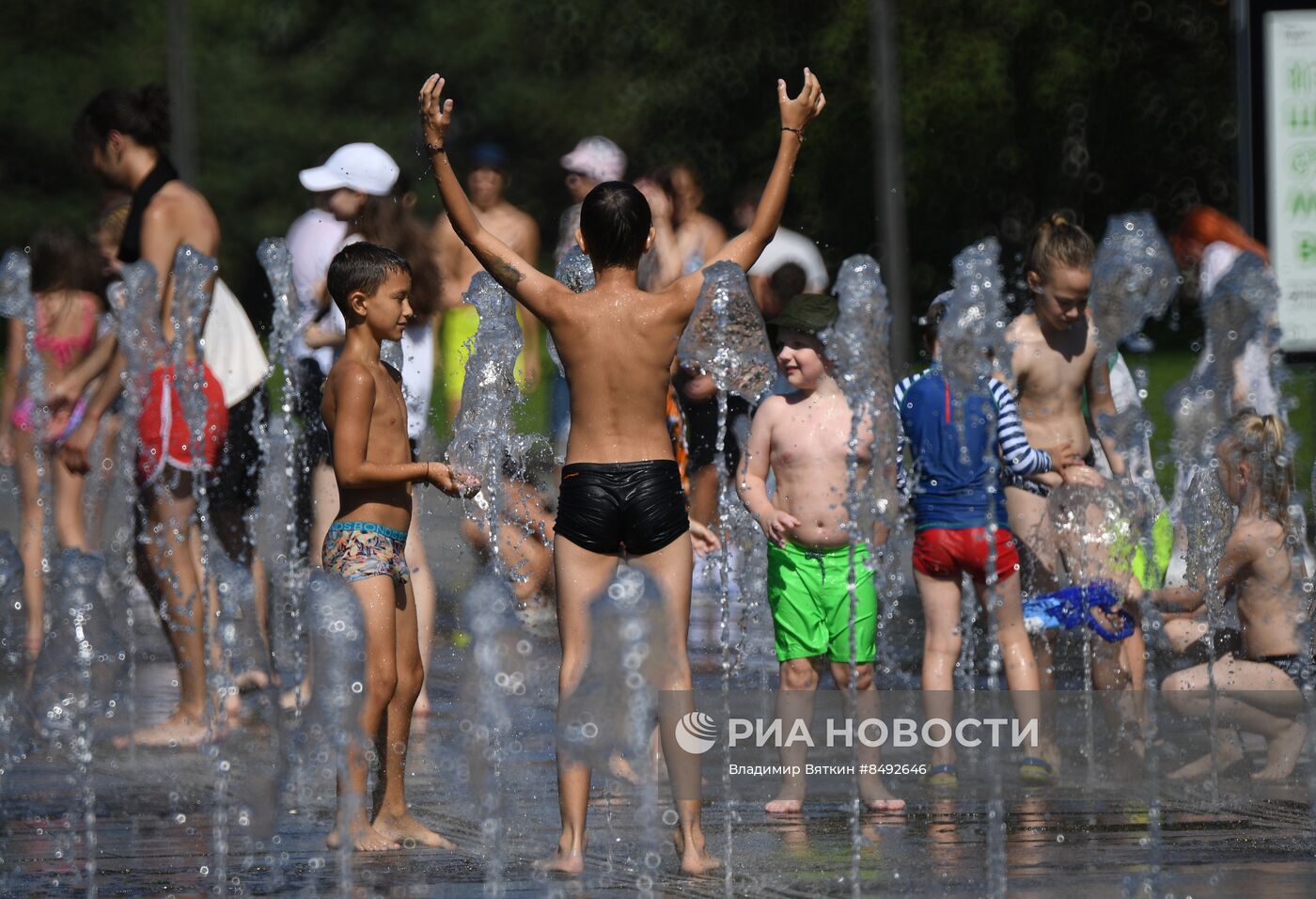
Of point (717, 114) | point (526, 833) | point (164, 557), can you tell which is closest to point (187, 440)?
point (164, 557)

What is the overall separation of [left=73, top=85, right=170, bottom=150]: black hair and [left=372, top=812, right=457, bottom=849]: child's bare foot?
2.80 metres

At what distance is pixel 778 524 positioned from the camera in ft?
19.9

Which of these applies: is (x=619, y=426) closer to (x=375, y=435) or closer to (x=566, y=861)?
(x=375, y=435)

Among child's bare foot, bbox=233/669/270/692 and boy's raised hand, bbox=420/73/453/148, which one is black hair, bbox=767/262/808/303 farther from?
boy's raised hand, bbox=420/73/453/148

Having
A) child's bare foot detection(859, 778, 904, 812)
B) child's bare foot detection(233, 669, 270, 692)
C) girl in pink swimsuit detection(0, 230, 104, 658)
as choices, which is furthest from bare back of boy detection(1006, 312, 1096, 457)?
girl in pink swimsuit detection(0, 230, 104, 658)

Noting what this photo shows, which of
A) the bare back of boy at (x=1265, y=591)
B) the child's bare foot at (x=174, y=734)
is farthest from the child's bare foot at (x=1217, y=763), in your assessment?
the child's bare foot at (x=174, y=734)

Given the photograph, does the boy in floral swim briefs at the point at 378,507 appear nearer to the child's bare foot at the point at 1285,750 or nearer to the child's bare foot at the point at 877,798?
the child's bare foot at the point at 877,798

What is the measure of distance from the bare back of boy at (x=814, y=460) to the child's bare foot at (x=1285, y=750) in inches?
53.6

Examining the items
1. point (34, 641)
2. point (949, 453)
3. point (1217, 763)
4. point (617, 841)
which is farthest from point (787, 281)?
Result: point (617, 841)

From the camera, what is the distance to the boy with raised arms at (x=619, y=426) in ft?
16.7

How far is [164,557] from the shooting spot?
6891mm

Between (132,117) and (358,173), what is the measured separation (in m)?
0.93

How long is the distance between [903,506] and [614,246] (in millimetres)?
2094

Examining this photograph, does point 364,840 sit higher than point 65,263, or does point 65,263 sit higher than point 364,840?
point 65,263
